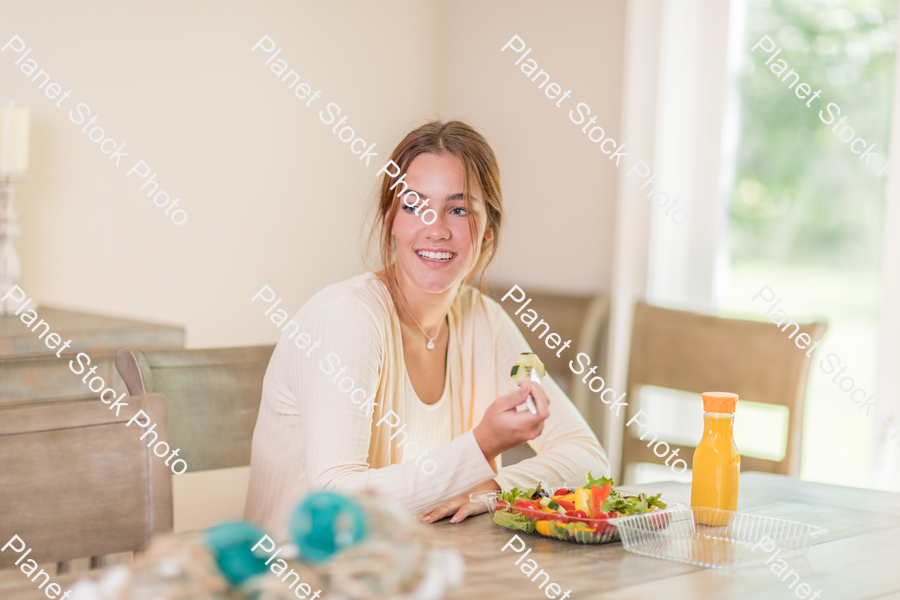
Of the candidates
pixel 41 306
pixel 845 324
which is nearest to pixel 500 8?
pixel 845 324

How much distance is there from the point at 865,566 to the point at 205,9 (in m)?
2.36

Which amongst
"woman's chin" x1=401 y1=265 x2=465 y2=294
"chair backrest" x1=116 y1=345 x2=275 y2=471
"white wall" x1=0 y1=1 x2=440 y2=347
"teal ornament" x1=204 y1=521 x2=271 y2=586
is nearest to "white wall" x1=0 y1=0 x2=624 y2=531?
"white wall" x1=0 y1=1 x2=440 y2=347

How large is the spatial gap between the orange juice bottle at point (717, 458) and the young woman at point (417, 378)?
0.80 ft

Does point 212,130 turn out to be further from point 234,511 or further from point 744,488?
point 744,488

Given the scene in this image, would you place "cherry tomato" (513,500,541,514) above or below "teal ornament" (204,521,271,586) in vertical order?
below

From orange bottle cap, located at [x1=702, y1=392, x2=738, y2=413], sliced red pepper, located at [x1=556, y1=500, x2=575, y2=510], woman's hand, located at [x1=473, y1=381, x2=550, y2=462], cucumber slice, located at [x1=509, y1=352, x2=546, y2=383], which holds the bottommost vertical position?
sliced red pepper, located at [x1=556, y1=500, x2=575, y2=510]

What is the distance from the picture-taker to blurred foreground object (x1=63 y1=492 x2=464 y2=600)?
0.61m

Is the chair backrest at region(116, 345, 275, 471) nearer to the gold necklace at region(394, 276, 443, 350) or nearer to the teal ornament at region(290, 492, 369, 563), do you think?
the gold necklace at region(394, 276, 443, 350)

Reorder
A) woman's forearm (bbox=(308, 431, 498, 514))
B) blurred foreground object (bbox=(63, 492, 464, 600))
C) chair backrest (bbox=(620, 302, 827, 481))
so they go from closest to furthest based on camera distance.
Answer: blurred foreground object (bbox=(63, 492, 464, 600)) → woman's forearm (bbox=(308, 431, 498, 514)) → chair backrest (bbox=(620, 302, 827, 481))

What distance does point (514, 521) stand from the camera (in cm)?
112

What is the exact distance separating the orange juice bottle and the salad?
9cm

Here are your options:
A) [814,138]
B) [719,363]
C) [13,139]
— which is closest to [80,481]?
[13,139]

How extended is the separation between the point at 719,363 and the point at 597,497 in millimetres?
1141

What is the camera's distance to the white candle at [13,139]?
2086mm
